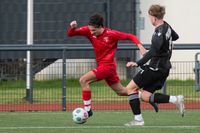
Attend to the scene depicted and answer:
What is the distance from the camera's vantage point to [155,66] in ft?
38.6

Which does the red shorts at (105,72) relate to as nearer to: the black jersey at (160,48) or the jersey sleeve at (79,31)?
the jersey sleeve at (79,31)

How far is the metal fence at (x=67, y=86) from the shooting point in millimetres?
17016

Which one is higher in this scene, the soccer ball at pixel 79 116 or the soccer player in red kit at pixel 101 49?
the soccer player in red kit at pixel 101 49

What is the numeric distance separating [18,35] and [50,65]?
384 inches

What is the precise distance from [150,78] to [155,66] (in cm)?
20

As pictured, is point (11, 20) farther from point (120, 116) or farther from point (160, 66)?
point (160, 66)

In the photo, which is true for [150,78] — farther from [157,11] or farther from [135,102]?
[157,11]

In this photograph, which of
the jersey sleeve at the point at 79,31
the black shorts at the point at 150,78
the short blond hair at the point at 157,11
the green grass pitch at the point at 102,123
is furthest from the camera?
the jersey sleeve at the point at 79,31

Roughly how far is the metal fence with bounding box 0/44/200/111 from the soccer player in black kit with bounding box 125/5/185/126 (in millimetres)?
4878

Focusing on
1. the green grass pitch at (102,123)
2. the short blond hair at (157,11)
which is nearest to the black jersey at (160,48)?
the short blond hair at (157,11)

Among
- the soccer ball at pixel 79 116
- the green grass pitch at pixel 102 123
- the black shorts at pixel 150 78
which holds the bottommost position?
the green grass pitch at pixel 102 123

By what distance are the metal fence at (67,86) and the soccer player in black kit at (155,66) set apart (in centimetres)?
488

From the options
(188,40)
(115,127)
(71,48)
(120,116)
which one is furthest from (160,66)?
(188,40)

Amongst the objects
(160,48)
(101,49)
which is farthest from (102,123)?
(160,48)
